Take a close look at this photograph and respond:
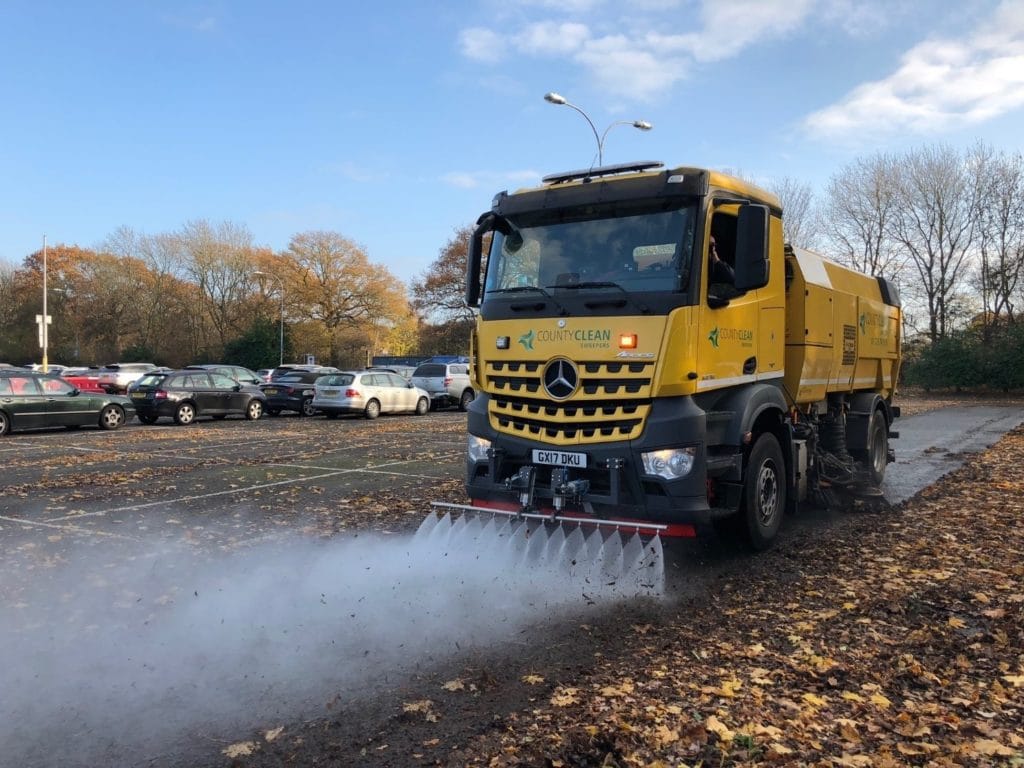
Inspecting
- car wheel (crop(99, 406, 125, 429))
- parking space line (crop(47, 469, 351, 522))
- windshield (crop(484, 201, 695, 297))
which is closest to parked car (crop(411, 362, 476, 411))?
car wheel (crop(99, 406, 125, 429))

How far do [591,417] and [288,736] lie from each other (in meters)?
3.04

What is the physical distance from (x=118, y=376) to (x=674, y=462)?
1442 inches

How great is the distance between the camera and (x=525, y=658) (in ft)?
13.8

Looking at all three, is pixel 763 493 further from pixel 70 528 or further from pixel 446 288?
pixel 446 288

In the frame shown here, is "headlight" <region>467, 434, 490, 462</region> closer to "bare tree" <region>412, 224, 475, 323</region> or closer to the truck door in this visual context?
the truck door

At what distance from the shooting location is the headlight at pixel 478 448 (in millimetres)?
6160

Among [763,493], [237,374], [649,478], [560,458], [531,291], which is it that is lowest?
[763,493]

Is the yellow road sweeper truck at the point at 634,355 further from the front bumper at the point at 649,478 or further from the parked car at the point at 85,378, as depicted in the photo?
the parked car at the point at 85,378

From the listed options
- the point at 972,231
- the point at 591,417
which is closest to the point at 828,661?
the point at 591,417

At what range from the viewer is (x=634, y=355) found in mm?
5402

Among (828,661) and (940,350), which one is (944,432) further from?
(940,350)

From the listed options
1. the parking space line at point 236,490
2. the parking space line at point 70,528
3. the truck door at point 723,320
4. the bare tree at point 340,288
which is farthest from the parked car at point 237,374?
the bare tree at point 340,288

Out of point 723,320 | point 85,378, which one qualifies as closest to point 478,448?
point 723,320

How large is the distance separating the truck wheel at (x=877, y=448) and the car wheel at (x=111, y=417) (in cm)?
1833
